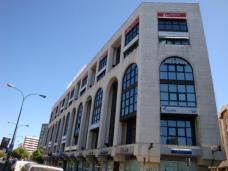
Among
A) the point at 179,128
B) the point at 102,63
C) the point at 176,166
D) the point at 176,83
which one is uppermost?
the point at 102,63

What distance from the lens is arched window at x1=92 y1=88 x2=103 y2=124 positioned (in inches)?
1444

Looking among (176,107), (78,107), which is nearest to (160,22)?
(176,107)

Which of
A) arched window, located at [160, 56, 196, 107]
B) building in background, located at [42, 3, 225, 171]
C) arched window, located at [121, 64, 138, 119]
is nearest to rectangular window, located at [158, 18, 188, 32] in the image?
building in background, located at [42, 3, 225, 171]

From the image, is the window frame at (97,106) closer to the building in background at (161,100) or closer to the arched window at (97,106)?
the arched window at (97,106)

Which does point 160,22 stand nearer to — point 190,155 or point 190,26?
point 190,26

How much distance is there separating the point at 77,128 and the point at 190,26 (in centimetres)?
3136

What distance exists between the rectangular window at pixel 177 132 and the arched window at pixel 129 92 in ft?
13.7

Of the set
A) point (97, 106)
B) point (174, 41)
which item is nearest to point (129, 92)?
point (174, 41)

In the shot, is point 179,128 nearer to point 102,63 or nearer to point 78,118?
point 102,63

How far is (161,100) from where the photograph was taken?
2398 centimetres

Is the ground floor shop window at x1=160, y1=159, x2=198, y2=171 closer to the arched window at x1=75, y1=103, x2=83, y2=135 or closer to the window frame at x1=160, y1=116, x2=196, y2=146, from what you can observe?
the window frame at x1=160, y1=116, x2=196, y2=146

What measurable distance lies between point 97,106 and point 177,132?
18261mm

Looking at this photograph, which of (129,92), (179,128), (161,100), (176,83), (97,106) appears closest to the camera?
(179,128)

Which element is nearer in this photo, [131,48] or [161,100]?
[161,100]
